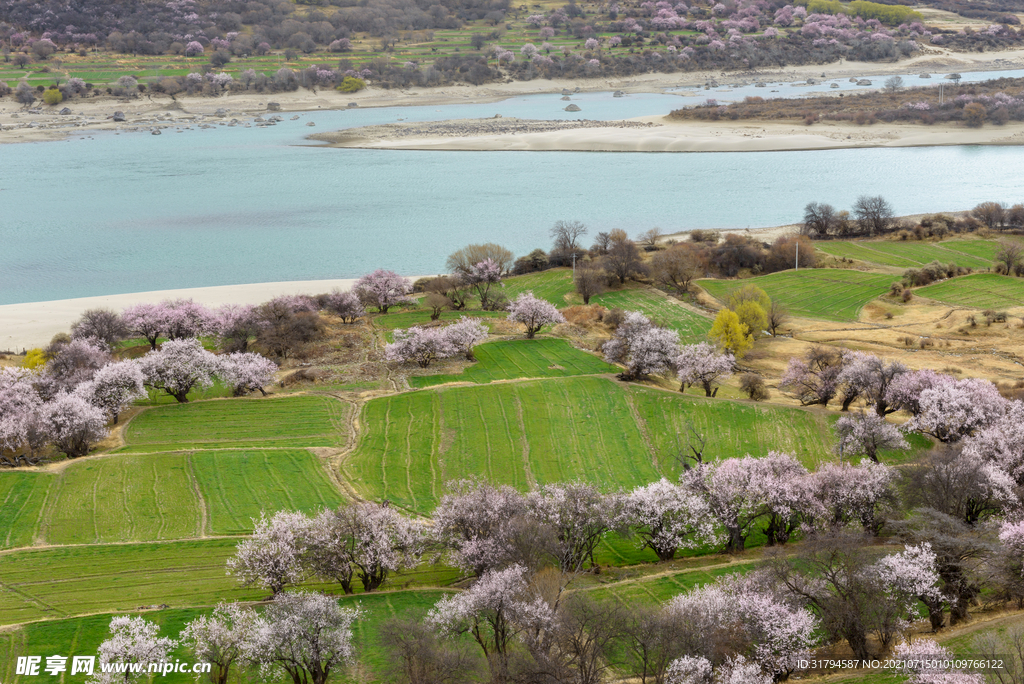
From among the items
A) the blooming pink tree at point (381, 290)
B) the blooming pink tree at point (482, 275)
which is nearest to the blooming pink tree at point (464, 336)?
the blooming pink tree at point (381, 290)

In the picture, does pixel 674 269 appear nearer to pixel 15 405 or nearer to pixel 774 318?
pixel 774 318

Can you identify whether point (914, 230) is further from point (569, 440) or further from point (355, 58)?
point (355, 58)

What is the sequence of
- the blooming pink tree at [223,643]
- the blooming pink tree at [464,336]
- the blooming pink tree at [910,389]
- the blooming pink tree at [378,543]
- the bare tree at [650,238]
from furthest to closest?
the bare tree at [650,238] < the blooming pink tree at [464,336] < the blooming pink tree at [910,389] < the blooming pink tree at [378,543] < the blooming pink tree at [223,643]

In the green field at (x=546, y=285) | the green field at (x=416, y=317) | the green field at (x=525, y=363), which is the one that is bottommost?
the green field at (x=525, y=363)

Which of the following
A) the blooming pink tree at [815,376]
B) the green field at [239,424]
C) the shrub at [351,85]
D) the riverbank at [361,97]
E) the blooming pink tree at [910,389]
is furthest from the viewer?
the shrub at [351,85]

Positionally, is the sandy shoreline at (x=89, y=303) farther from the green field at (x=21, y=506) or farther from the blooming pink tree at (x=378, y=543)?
the blooming pink tree at (x=378, y=543)

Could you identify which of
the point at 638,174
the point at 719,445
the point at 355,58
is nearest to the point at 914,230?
the point at 638,174

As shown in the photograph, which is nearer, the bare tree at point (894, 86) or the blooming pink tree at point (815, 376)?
the blooming pink tree at point (815, 376)
